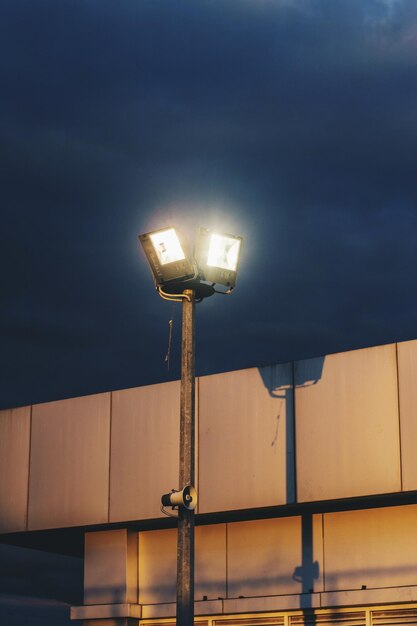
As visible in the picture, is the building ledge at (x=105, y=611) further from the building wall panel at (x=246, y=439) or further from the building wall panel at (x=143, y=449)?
the building wall panel at (x=246, y=439)

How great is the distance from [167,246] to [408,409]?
537 centimetres

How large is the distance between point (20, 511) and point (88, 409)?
8.39 feet

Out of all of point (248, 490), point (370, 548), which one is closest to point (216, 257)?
point (248, 490)

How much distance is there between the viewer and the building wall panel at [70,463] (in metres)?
21.7

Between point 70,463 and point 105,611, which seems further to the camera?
point 70,463

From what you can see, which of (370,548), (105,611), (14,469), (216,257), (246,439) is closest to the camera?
(216,257)

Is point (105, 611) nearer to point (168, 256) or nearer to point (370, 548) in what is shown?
point (370, 548)

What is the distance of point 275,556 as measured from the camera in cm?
2036

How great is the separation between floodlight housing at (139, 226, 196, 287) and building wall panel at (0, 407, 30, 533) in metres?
9.18

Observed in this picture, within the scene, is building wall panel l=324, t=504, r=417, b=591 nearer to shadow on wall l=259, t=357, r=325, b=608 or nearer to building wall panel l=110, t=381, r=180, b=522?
shadow on wall l=259, t=357, r=325, b=608

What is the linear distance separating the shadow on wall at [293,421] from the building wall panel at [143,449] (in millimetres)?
2078

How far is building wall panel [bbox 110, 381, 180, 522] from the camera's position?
20797 mm

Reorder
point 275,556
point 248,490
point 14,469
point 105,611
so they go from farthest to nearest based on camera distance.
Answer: point 14,469 → point 105,611 → point 275,556 → point 248,490

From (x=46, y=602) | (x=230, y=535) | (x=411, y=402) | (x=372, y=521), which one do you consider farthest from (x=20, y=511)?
(x=46, y=602)
